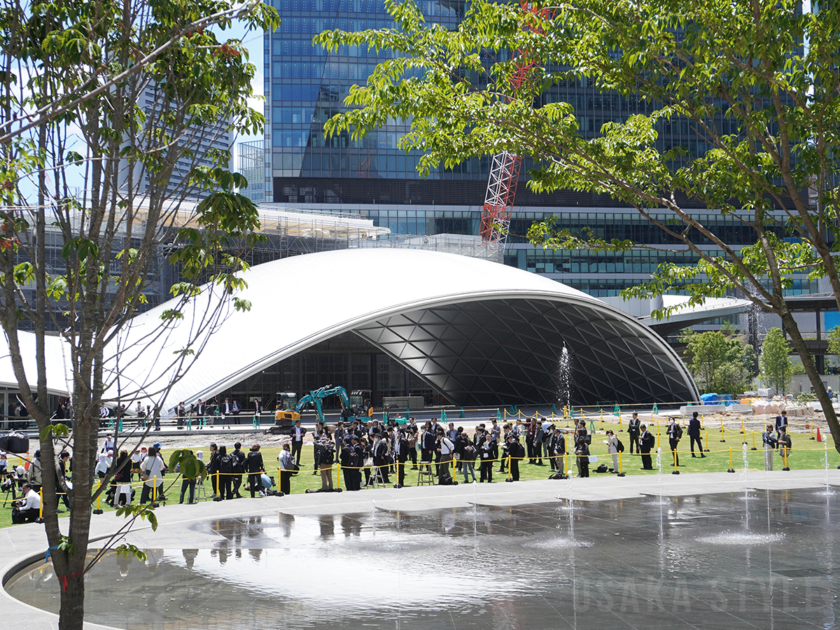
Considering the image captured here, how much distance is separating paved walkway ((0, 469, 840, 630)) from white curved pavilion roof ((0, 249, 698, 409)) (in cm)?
2189

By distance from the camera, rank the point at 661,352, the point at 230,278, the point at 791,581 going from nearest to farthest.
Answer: the point at 230,278 < the point at 791,581 < the point at 661,352

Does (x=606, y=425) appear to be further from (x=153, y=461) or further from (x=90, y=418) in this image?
(x=90, y=418)

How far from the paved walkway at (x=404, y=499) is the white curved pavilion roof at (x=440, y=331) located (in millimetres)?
21892

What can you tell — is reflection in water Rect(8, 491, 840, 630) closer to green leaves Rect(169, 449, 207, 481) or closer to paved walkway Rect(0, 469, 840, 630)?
paved walkway Rect(0, 469, 840, 630)

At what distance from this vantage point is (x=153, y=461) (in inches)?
779

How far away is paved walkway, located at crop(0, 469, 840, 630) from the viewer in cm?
1488

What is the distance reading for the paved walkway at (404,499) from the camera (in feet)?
48.8

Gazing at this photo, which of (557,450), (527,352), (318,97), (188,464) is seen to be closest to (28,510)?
(188,464)

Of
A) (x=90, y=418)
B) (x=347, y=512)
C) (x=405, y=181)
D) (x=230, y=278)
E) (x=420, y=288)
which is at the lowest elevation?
(x=347, y=512)

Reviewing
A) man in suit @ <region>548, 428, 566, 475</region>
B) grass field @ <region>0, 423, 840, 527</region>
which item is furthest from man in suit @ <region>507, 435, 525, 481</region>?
man in suit @ <region>548, 428, 566, 475</region>

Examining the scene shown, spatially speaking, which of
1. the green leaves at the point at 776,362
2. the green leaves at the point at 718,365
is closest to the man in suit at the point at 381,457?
the green leaves at the point at 718,365

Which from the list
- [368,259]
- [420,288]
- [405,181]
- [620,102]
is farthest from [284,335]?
[620,102]

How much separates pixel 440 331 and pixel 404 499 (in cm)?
3599

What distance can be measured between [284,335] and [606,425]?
18.1 metres
